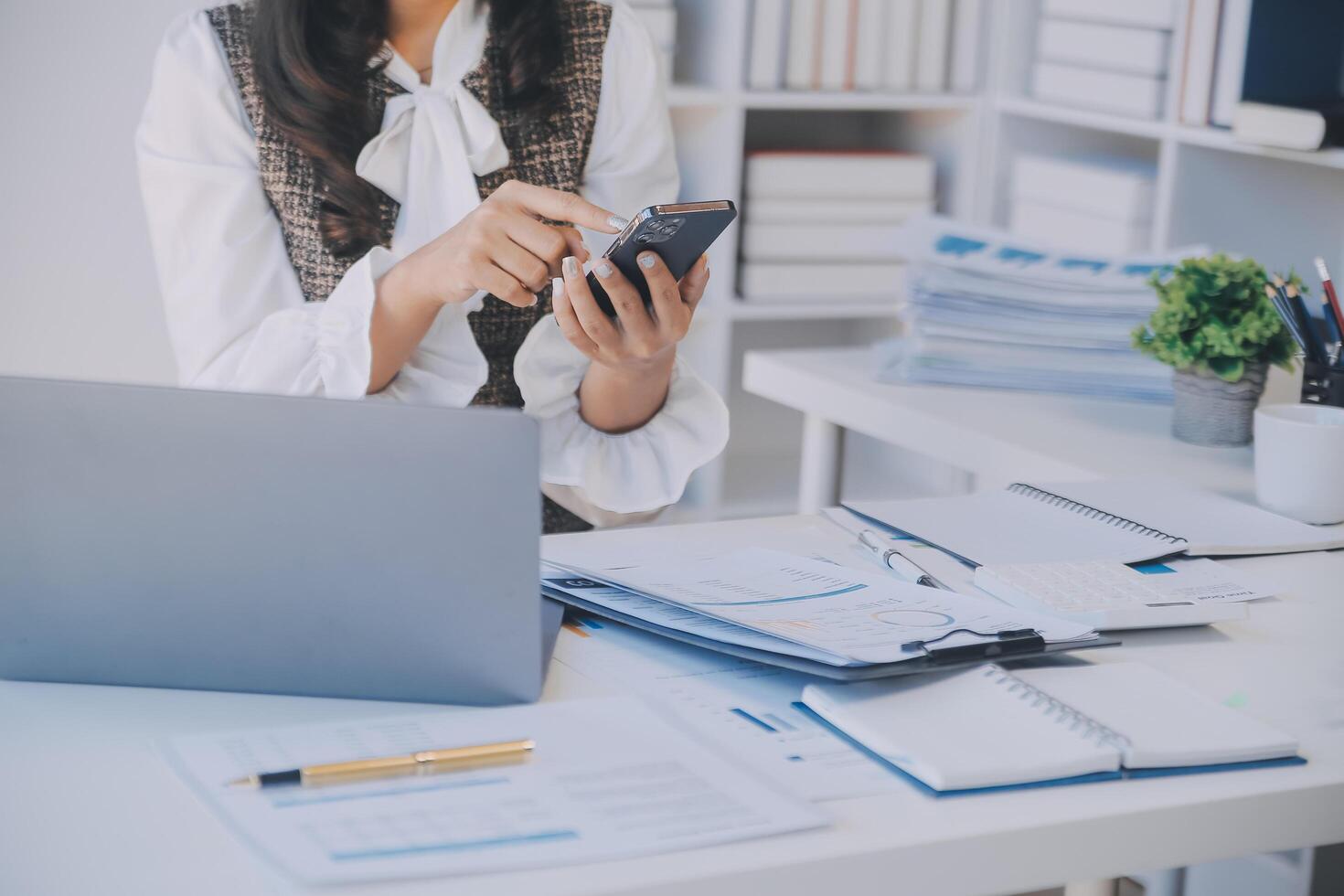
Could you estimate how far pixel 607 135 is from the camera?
59.7 inches

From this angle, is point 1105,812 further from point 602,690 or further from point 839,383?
point 839,383

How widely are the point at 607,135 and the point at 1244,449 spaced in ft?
2.26

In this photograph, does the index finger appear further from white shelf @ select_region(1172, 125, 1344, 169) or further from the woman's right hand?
white shelf @ select_region(1172, 125, 1344, 169)

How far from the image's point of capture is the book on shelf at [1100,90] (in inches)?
79.4

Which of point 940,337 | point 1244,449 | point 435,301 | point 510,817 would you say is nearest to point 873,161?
point 940,337

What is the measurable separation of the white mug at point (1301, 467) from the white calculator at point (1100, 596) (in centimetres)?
25

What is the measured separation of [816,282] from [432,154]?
42.6 inches

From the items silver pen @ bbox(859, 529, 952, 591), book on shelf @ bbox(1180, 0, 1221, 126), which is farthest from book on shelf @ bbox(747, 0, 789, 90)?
silver pen @ bbox(859, 529, 952, 591)

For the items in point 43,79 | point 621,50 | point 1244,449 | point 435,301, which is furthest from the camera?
point 43,79

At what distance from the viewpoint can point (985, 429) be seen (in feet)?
4.58

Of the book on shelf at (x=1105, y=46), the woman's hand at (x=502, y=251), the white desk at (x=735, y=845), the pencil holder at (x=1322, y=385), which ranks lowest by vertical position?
the white desk at (x=735, y=845)

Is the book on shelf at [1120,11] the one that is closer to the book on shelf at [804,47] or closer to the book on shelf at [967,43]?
the book on shelf at [967,43]

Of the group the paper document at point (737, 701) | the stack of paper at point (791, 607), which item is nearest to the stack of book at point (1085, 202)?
the stack of paper at point (791, 607)

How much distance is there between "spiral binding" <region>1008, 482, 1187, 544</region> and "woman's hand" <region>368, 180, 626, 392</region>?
15.0 inches
